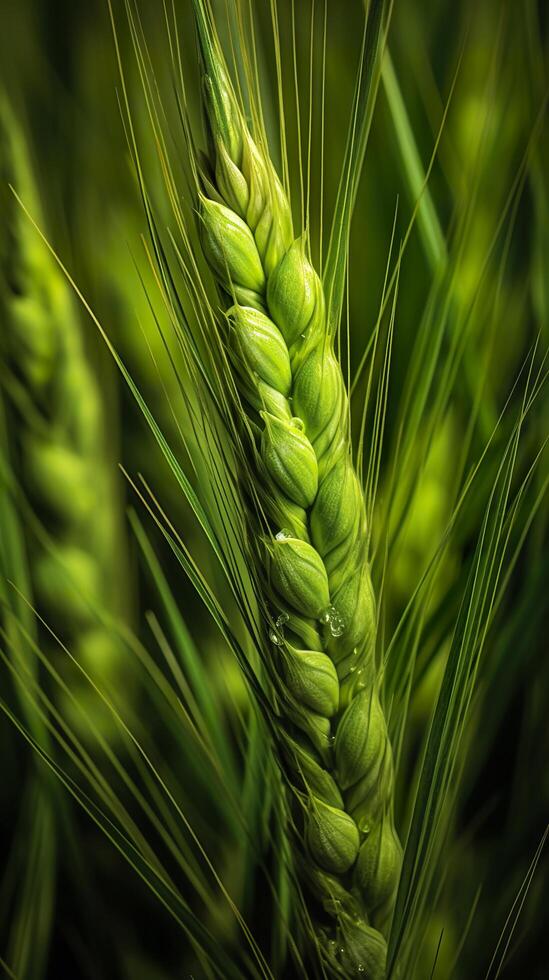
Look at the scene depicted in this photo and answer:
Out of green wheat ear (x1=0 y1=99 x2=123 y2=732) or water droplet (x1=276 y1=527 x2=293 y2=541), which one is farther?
green wheat ear (x1=0 y1=99 x2=123 y2=732)

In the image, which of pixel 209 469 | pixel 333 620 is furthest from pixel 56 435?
pixel 333 620

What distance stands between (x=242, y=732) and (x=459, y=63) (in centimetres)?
39

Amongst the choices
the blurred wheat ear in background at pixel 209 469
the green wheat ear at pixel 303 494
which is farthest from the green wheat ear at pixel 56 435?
the green wheat ear at pixel 303 494

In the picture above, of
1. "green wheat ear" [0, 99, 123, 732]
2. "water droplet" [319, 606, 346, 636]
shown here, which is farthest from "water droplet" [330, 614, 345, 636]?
"green wheat ear" [0, 99, 123, 732]

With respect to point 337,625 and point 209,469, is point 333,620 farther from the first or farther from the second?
point 209,469

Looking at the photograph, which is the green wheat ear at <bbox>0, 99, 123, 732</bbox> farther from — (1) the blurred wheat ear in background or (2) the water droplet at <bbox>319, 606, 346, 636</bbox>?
(2) the water droplet at <bbox>319, 606, 346, 636</bbox>

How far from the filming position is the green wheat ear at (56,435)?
0.45m

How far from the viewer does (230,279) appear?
311mm

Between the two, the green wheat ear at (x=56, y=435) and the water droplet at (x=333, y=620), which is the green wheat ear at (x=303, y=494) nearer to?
the water droplet at (x=333, y=620)

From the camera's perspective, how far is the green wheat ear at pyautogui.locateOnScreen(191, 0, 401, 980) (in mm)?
312

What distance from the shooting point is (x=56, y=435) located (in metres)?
0.46

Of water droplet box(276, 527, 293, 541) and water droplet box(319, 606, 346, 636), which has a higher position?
water droplet box(276, 527, 293, 541)

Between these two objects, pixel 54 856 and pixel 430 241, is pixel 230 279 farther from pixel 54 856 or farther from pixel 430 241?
pixel 54 856

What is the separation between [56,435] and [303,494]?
0.65 ft
